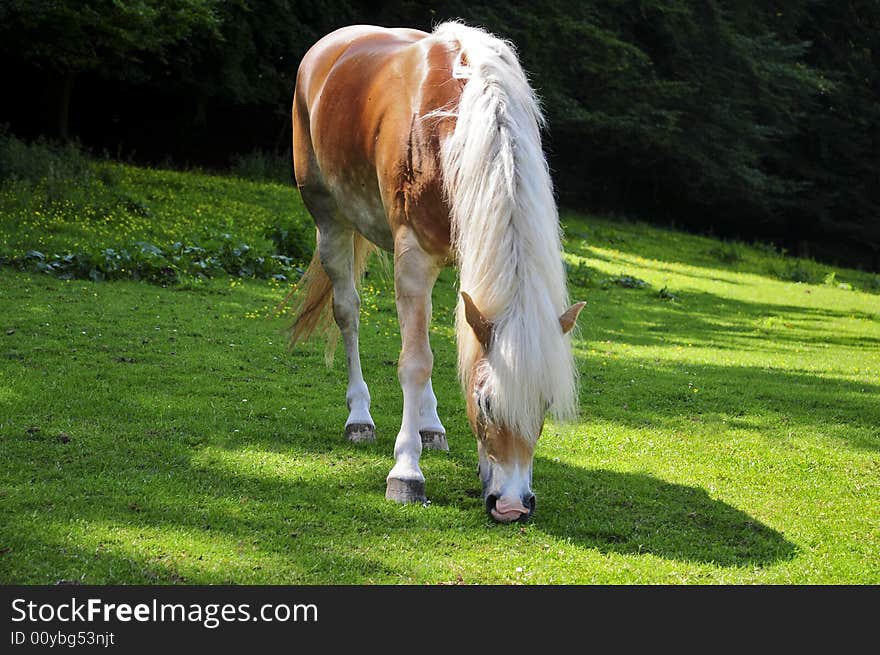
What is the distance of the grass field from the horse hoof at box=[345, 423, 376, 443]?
0.07 meters

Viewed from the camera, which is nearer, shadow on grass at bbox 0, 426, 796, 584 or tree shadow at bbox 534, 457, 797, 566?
shadow on grass at bbox 0, 426, 796, 584

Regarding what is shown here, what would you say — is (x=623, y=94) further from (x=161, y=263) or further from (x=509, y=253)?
(x=509, y=253)

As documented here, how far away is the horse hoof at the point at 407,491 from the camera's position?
4676 millimetres

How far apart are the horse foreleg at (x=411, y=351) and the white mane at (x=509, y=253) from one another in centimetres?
34

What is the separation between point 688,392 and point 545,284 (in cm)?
401

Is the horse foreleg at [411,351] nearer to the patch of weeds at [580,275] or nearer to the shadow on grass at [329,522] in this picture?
the shadow on grass at [329,522]

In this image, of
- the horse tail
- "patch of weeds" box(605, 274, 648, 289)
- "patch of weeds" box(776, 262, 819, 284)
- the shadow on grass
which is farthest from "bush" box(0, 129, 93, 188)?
"patch of weeds" box(776, 262, 819, 284)

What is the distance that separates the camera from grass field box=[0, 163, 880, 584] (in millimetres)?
3969

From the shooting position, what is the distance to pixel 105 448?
17.2 feet

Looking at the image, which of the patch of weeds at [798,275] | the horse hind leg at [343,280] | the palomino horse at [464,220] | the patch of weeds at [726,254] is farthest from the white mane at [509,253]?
the patch of weeds at [726,254]

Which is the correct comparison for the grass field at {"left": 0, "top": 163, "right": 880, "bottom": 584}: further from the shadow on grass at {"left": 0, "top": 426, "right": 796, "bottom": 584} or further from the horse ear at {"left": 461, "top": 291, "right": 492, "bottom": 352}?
the horse ear at {"left": 461, "top": 291, "right": 492, "bottom": 352}

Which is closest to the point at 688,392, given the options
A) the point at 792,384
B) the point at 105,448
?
the point at 792,384
